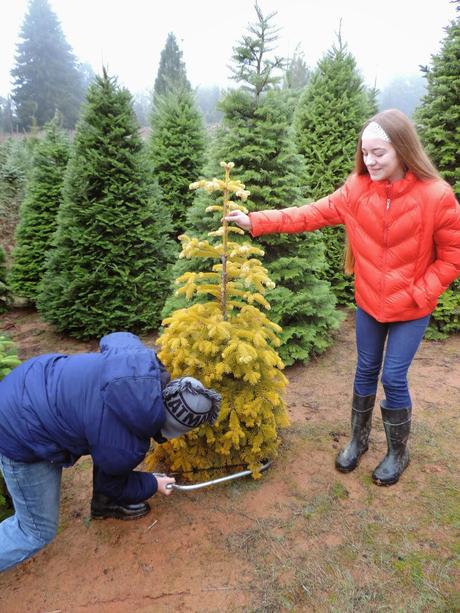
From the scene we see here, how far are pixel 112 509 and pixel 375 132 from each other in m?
2.76

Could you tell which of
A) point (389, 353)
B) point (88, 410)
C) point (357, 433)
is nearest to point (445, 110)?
point (389, 353)

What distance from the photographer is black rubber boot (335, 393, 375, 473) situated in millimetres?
2963

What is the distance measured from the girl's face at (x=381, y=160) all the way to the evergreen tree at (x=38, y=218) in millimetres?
6075

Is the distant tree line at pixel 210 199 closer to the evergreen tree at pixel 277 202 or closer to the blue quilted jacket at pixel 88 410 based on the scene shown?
the evergreen tree at pixel 277 202

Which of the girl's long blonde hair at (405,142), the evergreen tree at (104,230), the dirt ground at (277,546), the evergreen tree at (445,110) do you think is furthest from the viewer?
the evergreen tree at (104,230)

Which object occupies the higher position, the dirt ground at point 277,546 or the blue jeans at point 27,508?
the blue jeans at point 27,508

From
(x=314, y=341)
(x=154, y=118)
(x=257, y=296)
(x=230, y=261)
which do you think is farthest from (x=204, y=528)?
(x=154, y=118)

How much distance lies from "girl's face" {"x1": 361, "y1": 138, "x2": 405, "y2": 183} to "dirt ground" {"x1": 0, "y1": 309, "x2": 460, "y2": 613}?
81.7 inches

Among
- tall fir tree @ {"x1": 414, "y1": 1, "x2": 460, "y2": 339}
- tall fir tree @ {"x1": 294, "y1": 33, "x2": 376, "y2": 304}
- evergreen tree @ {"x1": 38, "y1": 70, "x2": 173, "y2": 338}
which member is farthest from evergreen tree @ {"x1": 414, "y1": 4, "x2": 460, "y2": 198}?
evergreen tree @ {"x1": 38, "y1": 70, "x2": 173, "y2": 338}

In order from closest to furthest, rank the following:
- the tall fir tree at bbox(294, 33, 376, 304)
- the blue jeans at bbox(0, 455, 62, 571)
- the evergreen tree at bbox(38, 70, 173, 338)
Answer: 1. the blue jeans at bbox(0, 455, 62, 571)
2. the evergreen tree at bbox(38, 70, 173, 338)
3. the tall fir tree at bbox(294, 33, 376, 304)

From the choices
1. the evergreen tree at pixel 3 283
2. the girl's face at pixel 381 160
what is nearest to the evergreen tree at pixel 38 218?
the evergreen tree at pixel 3 283

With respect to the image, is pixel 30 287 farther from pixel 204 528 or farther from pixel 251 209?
pixel 204 528

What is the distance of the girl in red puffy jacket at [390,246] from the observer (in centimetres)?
228

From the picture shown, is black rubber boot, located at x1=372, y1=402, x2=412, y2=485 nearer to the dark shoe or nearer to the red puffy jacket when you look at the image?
the red puffy jacket
